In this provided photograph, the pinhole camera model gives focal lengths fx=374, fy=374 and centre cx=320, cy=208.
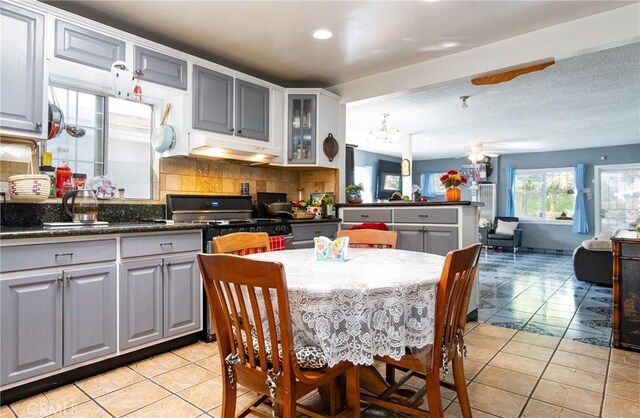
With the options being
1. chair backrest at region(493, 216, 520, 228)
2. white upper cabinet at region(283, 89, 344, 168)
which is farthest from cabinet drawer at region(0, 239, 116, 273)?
chair backrest at region(493, 216, 520, 228)

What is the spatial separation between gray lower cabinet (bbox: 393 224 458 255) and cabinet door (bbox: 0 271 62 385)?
9.19 ft

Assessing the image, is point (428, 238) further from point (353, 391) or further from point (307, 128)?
point (353, 391)

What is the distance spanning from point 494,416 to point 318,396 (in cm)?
88

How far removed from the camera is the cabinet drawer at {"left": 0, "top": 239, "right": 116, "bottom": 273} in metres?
1.91

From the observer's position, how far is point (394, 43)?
3260 mm

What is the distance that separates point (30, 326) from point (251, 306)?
1489 millimetres

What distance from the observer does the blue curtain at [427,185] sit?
35.2 feet

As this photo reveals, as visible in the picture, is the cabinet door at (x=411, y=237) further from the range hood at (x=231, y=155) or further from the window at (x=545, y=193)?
the window at (x=545, y=193)

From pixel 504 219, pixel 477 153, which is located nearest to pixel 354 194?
pixel 477 153

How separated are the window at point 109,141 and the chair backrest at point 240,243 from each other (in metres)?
1.50

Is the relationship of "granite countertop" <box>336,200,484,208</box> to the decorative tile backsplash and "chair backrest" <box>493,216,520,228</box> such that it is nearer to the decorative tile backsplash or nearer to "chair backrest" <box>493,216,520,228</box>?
the decorative tile backsplash

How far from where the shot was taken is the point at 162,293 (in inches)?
101

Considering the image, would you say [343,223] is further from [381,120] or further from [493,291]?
[381,120]

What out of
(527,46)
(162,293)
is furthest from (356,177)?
(162,293)
